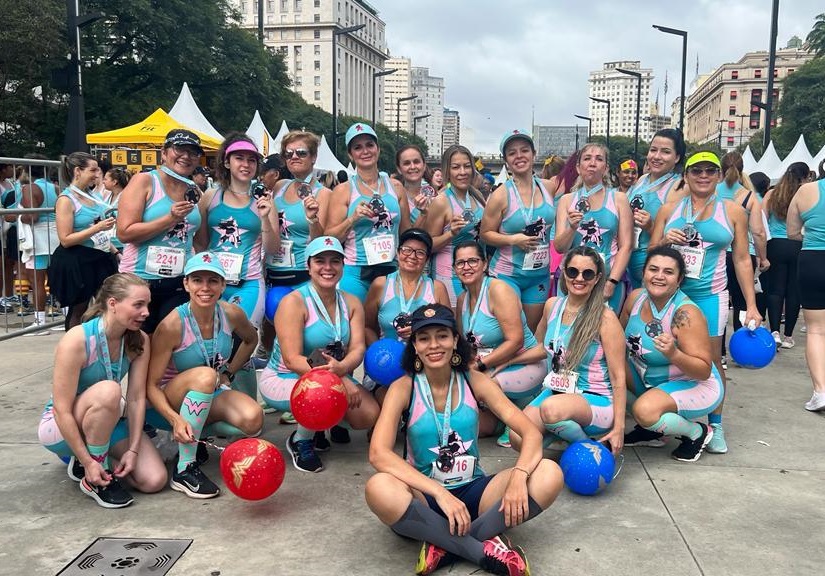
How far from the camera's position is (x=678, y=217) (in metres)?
4.67

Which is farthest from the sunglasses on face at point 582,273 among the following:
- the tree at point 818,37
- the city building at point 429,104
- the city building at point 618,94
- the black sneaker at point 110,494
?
the city building at point 429,104

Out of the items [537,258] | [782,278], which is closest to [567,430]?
[537,258]

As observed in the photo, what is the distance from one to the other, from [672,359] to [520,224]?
146 cm

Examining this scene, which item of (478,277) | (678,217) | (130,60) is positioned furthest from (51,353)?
(130,60)

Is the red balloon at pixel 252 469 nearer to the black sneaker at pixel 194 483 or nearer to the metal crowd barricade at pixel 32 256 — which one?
the black sneaker at pixel 194 483

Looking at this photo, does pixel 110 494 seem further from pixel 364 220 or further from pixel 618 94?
pixel 618 94

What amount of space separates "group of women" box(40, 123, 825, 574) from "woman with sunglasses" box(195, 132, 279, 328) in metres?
0.01

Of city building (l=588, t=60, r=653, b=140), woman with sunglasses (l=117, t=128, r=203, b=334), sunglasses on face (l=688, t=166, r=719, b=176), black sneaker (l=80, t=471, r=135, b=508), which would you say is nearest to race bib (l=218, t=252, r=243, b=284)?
woman with sunglasses (l=117, t=128, r=203, b=334)

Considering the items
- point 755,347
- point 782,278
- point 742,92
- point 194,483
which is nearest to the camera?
point 194,483

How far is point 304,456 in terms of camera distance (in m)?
4.02

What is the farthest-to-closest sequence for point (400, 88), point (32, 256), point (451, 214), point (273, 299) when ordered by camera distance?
point (400, 88) < point (32, 256) < point (451, 214) < point (273, 299)

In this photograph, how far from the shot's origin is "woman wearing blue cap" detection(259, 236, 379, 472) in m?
4.04

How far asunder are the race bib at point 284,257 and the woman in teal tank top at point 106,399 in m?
1.44

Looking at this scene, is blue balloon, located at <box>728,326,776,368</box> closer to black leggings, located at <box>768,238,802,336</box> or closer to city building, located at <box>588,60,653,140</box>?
black leggings, located at <box>768,238,802,336</box>
